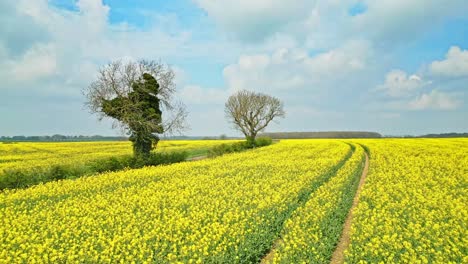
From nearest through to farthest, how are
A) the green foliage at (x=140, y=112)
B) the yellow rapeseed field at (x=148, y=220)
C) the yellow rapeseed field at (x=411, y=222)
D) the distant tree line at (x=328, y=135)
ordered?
the yellow rapeseed field at (x=411, y=222)
the yellow rapeseed field at (x=148, y=220)
the green foliage at (x=140, y=112)
the distant tree line at (x=328, y=135)

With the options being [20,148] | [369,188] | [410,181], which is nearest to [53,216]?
[369,188]

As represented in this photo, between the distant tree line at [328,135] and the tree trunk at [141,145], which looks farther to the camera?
the distant tree line at [328,135]

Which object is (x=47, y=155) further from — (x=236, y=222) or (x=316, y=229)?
(x=316, y=229)

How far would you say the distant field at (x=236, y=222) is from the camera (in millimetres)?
7215

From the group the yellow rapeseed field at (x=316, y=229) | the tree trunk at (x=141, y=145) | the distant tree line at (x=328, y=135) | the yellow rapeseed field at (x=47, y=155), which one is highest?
the distant tree line at (x=328, y=135)

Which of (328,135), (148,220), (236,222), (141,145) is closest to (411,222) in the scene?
(236,222)

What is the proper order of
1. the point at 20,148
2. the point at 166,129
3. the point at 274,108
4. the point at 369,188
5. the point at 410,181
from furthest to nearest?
1. the point at 274,108
2. the point at 20,148
3. the point at 166,129
4. the point at 410,181
5. the point at 369,188

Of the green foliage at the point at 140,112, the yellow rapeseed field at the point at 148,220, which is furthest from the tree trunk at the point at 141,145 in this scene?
the yellow rapeseed field at the point at 148,220

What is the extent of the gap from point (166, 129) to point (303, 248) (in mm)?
25288

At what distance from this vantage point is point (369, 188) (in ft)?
44.8

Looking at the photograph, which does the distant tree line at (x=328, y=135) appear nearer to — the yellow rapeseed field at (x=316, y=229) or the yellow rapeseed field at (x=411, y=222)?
the yellow rapeseed field at (x=411, y=222)

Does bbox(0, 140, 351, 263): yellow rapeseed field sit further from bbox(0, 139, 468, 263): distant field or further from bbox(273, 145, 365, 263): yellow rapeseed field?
bbox(273, 145, 365, 263): yellow rapeseed field

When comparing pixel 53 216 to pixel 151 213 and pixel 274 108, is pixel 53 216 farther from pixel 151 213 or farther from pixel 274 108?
pixel 274 108

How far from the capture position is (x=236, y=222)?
31.1 ft
